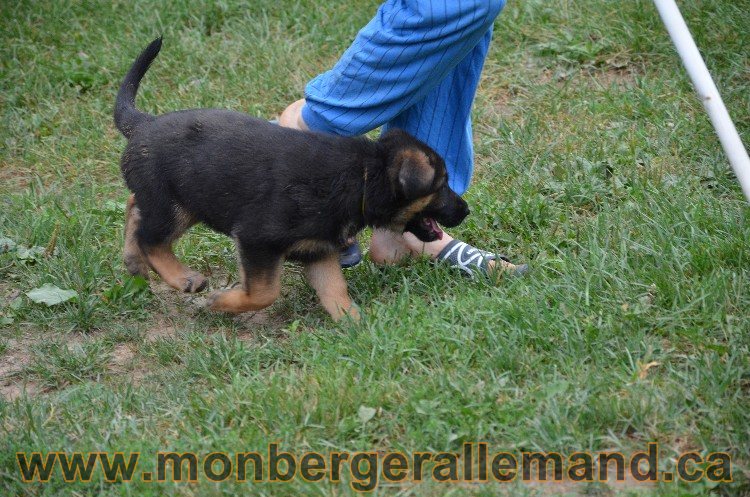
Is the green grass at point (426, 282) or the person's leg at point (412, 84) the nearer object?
the green grass at point (426, 282)

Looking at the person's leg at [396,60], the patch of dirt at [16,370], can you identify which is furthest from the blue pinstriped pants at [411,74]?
the patch of dirt at [16,370]

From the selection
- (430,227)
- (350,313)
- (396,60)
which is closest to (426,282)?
(430,227)

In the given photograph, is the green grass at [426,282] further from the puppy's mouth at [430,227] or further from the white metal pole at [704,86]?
the white metal pole at [704,86]

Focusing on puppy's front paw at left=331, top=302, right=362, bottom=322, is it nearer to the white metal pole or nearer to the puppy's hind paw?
the puppy's hind paw

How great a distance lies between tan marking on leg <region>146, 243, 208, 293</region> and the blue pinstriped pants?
0.92m

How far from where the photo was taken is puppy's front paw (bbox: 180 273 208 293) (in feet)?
14.4

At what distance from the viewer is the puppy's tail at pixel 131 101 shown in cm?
437

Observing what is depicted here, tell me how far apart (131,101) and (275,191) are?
3.47 ft

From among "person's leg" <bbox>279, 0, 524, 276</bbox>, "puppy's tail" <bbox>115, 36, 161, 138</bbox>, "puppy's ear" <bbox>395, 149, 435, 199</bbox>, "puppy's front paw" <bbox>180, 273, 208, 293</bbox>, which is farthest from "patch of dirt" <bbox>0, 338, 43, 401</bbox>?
"puppy's ear" <bbox>395, 149, 435, 199</bbox>

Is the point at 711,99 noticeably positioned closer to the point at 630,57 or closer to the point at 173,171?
the point at 173,171

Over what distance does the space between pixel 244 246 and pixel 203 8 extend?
3.68 m

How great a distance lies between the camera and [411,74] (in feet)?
12.8

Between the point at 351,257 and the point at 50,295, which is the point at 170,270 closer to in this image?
the point at 50,295

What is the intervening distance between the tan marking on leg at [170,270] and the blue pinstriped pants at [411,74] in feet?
3.03
